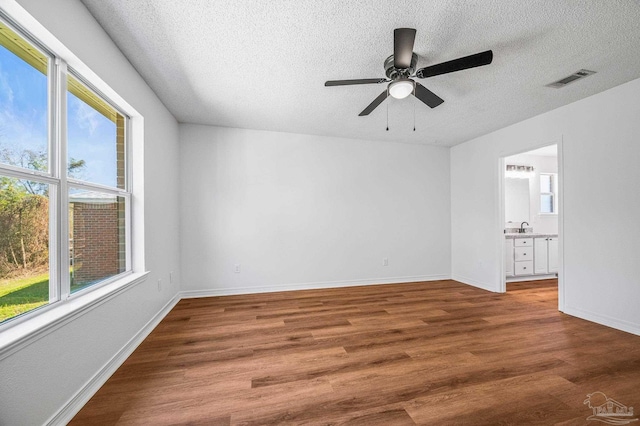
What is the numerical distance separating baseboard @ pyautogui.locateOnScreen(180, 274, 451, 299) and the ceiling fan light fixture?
123 inches

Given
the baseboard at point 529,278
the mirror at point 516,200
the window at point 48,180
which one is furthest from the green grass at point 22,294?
the mirror at point 516,200

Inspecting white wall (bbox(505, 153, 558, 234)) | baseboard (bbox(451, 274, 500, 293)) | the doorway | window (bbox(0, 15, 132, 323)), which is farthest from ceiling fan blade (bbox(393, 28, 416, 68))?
white wall (bbox(505, 153, 558, 234))

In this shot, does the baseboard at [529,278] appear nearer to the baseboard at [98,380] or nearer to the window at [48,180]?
the baseboard at [98,380]

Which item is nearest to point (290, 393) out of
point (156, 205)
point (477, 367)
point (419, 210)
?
point (477, 367)

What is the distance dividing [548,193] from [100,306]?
774 centimetres

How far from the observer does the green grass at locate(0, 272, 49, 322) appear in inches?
48.4

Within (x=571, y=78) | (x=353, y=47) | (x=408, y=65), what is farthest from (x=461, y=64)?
(x=571, y=78)

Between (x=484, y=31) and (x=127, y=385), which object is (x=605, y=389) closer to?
(x=484, y=31)

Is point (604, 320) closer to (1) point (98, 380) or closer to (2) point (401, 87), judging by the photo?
(2) point (401, 87)

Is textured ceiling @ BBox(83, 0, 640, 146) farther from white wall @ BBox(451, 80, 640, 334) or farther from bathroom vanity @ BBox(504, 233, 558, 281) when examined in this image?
bathroom vanity @ BBox(504, 233, 558, 281)

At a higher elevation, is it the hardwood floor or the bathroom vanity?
the bathroom vanity

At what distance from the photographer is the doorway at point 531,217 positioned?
4.65 metres

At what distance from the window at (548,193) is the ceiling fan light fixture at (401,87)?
18.2 feet
